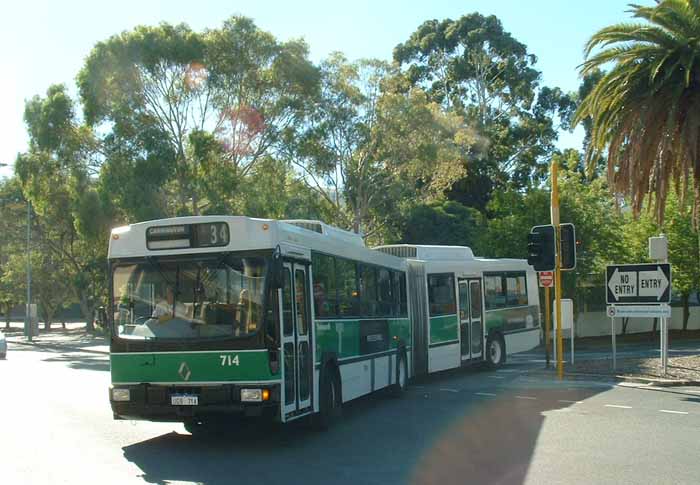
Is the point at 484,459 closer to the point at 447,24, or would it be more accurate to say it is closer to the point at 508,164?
the point at 508,164

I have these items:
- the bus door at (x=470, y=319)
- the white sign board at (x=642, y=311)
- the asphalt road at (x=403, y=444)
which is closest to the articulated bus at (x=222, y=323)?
the asphalt road at (x=403, y=444)

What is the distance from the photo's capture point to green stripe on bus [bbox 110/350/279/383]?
10.5m

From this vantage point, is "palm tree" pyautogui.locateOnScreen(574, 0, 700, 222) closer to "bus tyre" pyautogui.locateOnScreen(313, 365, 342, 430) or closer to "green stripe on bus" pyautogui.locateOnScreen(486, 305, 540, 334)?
"green stripe on bus" pyautogui.locateOnScreen(486, 305, 540, 334)

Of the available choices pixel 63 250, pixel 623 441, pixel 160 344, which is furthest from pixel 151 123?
pixel 623 441

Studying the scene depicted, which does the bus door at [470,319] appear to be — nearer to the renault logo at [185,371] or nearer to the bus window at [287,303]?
the bus window at [287,303]

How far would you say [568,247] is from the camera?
19.6 m

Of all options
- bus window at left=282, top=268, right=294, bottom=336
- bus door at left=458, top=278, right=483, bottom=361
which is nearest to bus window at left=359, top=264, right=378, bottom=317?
bus window at left=282, top=268, right=294, bottom=336

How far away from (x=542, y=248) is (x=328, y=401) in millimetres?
8920

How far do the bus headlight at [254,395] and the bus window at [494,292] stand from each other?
41.7 ft

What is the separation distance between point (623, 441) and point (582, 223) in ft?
77.6

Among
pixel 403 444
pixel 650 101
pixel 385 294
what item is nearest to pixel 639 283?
pixel 650 101

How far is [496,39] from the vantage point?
56.1 metres

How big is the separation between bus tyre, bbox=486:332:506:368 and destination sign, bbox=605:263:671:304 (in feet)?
12.1

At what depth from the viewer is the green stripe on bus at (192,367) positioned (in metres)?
10.5
